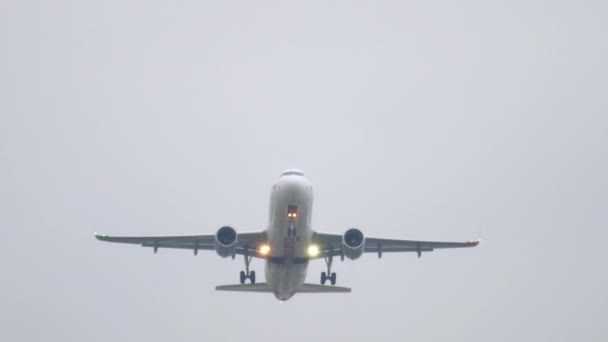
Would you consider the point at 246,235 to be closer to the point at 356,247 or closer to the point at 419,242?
the point at 356,247

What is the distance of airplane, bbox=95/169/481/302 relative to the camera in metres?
45.5

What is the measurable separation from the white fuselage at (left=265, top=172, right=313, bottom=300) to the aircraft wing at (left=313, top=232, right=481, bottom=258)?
181 centimetres

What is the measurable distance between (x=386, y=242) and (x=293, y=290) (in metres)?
5.59

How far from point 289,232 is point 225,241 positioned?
3.12 metres

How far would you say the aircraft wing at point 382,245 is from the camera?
50.2m

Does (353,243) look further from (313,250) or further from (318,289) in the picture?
(318,289)

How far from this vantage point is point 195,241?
51.9m

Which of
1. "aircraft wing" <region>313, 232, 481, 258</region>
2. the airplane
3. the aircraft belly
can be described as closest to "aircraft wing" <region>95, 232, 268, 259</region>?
the airplane

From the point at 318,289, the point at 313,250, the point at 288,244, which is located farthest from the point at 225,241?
the point at 318,289

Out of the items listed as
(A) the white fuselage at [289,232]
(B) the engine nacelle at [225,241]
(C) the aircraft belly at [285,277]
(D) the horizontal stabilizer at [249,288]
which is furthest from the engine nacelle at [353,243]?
(D) the horizontal stabilizer at [249,288]

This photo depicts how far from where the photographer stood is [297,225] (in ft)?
151

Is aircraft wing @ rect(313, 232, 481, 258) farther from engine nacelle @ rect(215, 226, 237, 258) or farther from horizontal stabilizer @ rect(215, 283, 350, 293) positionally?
engine nacelle @ rect(215, 226, 237, 258)

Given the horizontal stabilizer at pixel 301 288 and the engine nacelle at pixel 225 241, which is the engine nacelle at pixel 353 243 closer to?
the horizontal stabilizer at pixel 301 288

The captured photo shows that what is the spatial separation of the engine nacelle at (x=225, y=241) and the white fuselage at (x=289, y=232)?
6.13 feet
